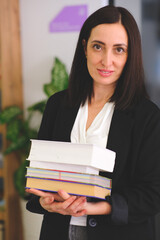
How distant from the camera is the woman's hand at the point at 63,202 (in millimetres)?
964

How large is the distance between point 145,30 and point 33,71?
3.31ft

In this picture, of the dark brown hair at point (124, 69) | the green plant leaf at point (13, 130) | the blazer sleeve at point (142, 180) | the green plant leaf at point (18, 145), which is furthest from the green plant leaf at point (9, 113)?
the blazer sleeve at point (142, 180)

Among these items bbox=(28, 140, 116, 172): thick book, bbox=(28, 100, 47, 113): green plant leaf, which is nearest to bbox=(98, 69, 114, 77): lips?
bbox=(28, 140, 116, 172): thick book

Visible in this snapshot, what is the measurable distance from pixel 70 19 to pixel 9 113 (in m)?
0.90

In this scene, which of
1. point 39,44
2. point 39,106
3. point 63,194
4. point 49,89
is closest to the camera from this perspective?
point 63,194

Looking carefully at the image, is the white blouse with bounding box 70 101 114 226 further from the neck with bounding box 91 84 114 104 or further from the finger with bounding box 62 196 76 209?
the finger with bounding box 62 196 76 209

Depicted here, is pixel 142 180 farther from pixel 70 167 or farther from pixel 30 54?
pixel 30 54

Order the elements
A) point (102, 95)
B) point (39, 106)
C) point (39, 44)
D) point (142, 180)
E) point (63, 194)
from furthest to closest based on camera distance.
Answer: point (39, 44) → point (39, 106) → point (102, 95) → point (142, 180) → point (63, 194)

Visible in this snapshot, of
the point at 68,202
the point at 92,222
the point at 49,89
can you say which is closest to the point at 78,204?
the point at 68,202

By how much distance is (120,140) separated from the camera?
3.58 feet

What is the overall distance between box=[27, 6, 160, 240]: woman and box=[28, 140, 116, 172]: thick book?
120mm

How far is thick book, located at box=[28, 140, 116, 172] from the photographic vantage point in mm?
919

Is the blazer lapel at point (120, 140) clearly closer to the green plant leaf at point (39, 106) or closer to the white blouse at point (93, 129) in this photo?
the white blouse at point (93, 129)

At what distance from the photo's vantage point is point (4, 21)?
2439 millimetres
